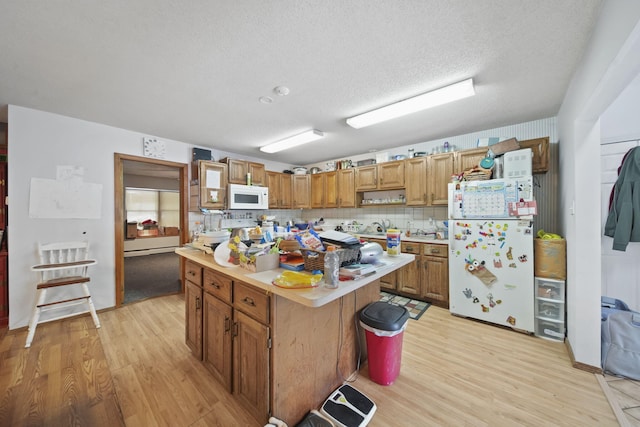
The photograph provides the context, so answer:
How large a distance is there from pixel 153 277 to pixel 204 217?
6.20ft

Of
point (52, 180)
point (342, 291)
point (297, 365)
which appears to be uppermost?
point (52, 180)

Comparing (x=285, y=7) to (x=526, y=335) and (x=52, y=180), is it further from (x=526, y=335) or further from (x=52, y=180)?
(x=526, y=335)

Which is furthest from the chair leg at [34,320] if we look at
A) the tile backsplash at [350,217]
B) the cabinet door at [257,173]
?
the cabinet door at [257,173]

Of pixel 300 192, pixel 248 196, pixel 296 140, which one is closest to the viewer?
pixel 296 140

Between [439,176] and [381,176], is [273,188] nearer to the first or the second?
[381,176]

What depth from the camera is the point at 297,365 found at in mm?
1326

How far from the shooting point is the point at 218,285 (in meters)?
1.60

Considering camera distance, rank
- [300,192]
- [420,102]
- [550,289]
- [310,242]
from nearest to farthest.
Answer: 1. [310,242]
2. [420,102]
3. [550,289]
4. [300,192]

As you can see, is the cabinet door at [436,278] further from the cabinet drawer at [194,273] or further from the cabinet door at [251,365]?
the cabinet drawer at [194,273]

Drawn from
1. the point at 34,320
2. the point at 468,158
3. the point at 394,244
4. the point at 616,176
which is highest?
the point at 468,158

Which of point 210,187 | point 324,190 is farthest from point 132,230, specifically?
point 324,190

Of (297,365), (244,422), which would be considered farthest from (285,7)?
(244,422)

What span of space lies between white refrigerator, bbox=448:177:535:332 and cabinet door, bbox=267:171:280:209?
3085 mm

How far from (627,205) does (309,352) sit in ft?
9.69
